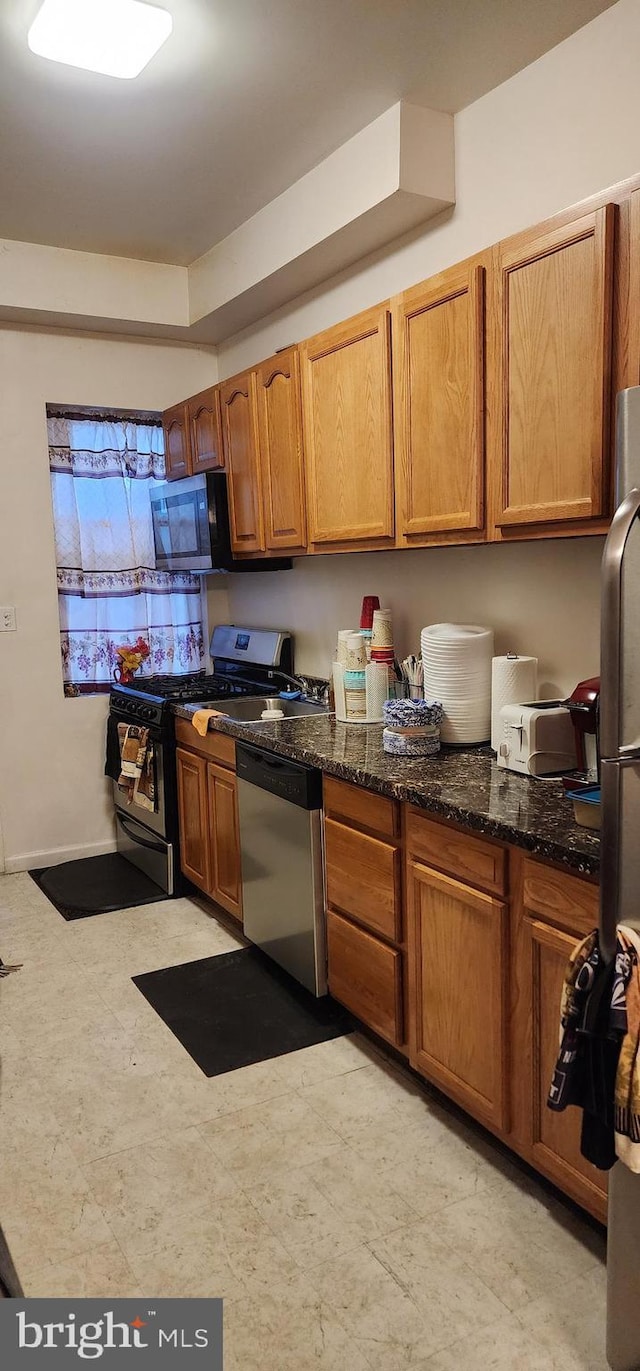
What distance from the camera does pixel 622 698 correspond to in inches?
53.1

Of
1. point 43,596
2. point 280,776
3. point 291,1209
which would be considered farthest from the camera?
point 43,596

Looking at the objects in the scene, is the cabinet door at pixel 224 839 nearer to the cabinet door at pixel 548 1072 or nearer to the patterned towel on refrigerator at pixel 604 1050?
the cabinet door at pixel 548 1072

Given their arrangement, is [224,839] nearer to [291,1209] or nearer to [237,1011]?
[237,1011]

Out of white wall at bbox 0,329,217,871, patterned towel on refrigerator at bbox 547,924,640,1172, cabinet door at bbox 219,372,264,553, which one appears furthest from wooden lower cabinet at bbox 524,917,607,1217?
white wall at bbox 0,329,217,871

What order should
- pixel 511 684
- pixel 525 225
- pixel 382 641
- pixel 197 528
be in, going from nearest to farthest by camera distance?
pixel 511 684 → pixel 525 225 → pixel 382 641 → pixel 197 528

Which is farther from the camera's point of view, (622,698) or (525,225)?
(525,225)

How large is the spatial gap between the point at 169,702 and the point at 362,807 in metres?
1.54

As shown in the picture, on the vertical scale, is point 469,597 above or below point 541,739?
above

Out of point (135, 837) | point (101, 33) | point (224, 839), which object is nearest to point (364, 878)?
point (224, 839)

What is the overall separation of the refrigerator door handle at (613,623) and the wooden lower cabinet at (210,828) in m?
2.00

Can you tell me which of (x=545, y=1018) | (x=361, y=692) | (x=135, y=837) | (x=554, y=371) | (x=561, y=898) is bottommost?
(x=135, y=837)

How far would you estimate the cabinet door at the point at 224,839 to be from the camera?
3244 millimetres

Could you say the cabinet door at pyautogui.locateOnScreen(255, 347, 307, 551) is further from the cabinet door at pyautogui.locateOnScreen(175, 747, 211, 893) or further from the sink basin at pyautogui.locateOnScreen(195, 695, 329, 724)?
the cabinet door at pyautogui.locateOnScreen(175, 747, 211, 893)

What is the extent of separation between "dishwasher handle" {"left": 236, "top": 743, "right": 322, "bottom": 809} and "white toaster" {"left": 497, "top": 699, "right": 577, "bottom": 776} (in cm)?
63
